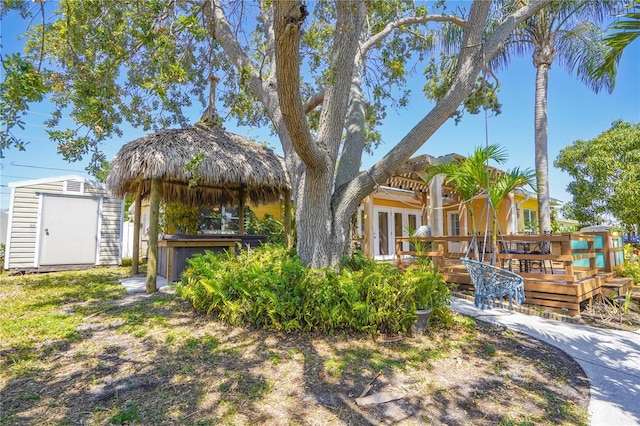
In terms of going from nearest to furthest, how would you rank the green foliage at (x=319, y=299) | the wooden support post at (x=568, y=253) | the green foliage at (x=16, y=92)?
the green foliage at (x=16, y=92), the green foliage at (x=319, y=299), the wooden support post at (x=568, y=253)

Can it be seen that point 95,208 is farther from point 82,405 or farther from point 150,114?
point 82,405

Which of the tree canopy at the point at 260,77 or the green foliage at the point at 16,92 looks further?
the tree canopy at the point at 260,77

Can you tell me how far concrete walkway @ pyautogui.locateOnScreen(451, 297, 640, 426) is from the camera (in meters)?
2.63

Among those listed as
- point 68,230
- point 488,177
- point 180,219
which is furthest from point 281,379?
point 68,230

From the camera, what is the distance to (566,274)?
5.40 m

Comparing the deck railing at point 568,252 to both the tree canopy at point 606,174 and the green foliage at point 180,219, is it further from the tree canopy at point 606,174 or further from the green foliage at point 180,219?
the green foliage at point 180,219

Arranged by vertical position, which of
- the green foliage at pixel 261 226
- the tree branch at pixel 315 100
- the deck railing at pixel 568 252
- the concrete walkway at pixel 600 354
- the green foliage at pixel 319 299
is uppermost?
the tree branch at pixel 315 100

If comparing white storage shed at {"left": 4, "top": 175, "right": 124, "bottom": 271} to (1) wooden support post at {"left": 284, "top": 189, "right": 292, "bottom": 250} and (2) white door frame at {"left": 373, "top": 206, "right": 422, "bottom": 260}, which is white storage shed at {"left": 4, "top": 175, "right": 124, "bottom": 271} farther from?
(2) white door frame at {"left": 373, "top": 206, "right": 422, "bottom": 260}

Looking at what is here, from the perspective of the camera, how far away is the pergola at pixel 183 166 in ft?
21.5

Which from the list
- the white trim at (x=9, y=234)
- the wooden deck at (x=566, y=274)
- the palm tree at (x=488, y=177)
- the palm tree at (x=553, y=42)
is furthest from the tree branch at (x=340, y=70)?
the white trim at (x=9, y=234)

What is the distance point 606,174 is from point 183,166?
14.9 metres

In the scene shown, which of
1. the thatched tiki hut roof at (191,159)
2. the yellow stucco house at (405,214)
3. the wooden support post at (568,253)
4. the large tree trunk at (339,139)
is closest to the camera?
the large tree trunk at (339,139)

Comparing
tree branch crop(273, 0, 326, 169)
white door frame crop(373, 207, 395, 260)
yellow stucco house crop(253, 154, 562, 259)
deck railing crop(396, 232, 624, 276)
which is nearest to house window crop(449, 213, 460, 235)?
yellow stucco house crop(253, 154, 562, 259)

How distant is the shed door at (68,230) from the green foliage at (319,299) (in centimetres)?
828
